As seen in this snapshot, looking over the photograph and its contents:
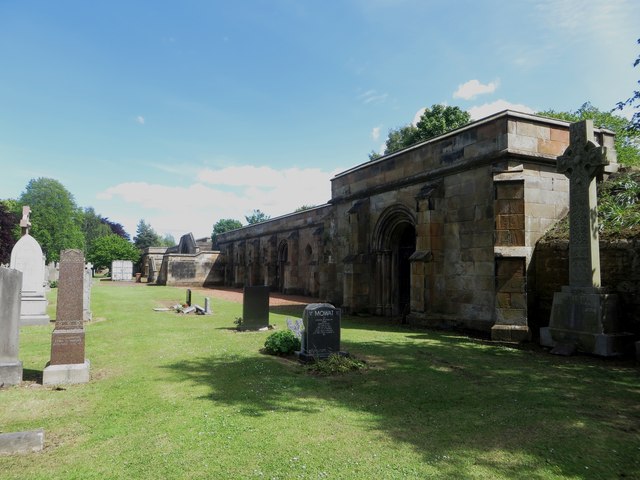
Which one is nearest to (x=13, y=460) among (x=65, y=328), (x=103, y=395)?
(x=103, y=395)

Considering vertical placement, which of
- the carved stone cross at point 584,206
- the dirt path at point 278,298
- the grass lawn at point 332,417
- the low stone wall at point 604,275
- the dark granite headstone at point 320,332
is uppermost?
the carved stone cross at point 584,206

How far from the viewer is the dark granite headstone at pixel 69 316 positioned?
6.93 m

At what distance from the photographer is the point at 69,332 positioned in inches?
278

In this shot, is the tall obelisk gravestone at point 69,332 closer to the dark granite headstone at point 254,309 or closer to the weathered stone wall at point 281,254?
the dark granite headstone at point 254,309

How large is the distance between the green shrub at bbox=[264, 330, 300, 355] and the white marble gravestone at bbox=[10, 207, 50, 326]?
871cm

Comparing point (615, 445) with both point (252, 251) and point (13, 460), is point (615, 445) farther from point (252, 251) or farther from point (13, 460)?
point (252, 251)

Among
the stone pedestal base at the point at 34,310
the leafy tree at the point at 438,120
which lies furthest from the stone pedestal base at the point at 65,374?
the leafy tree at the point at 438,120

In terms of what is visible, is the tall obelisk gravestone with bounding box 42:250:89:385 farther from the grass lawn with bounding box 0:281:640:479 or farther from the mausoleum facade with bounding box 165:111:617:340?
the mausoleum facade with bounding box 165:111:617:340

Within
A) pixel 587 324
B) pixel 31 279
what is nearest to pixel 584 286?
pixel 587 324

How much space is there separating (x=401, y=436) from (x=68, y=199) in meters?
75.7

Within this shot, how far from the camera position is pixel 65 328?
7.11 meters

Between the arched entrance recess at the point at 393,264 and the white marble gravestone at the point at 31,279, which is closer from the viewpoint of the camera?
the white marble gravestone at the point at 31,279

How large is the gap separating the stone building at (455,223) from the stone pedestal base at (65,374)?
29.8ft

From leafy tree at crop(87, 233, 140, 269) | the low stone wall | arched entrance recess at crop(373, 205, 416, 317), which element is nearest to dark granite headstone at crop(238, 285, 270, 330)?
arched entrance recess at crop(373, 205, 416, 317)
